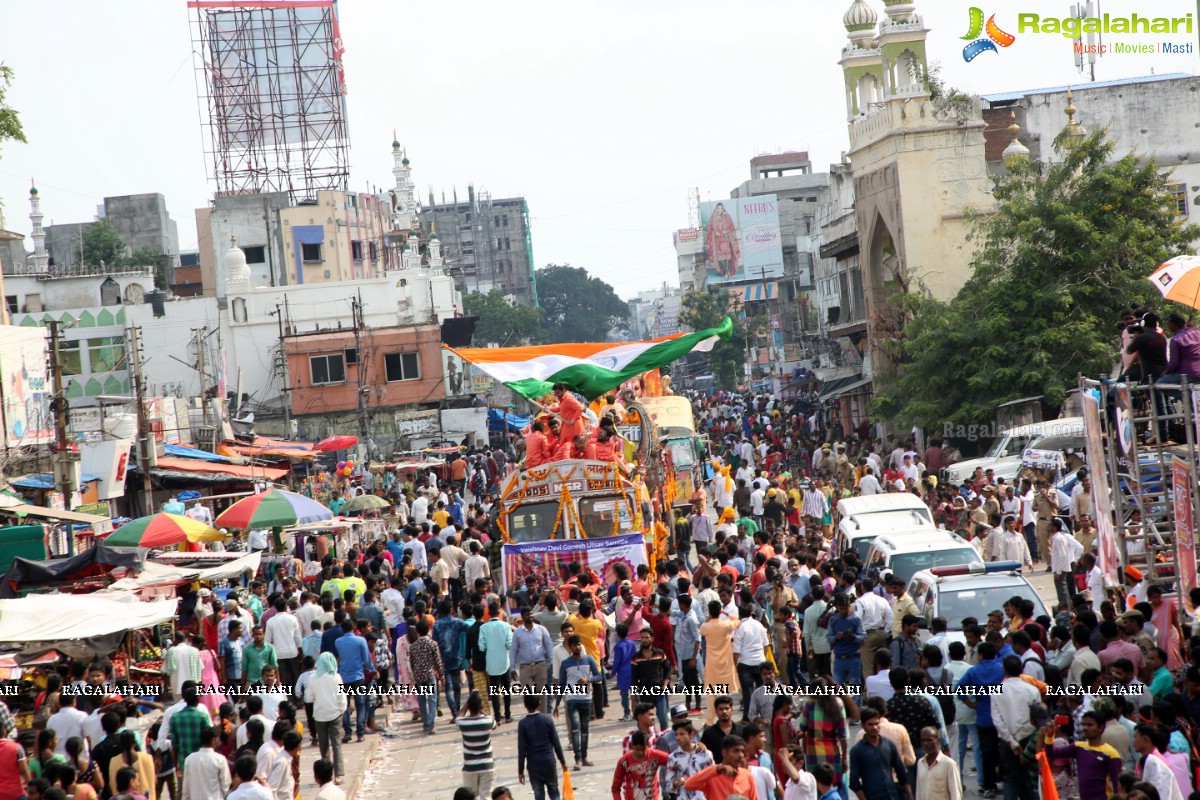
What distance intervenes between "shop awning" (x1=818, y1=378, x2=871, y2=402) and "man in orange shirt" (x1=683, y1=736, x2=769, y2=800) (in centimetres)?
3816

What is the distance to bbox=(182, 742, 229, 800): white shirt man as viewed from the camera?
1102 centimetres

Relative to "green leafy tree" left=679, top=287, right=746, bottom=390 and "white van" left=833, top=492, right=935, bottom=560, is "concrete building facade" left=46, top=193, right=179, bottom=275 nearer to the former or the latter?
"green leafy tree" left=679, top=287, right=746, bottom=390

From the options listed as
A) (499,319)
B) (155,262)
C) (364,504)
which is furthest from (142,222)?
(364,504)

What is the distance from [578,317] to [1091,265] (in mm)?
131573

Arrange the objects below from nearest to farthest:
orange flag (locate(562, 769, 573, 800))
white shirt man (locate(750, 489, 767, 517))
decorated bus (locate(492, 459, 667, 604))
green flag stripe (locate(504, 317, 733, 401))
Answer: orange flag (locate(562, 769, 573, 800)), decorated bus (locate(492, 459, 667, 604)), green flag stripe (locate(504, 317, 733, 401)), white shirt man (locate(750, 489, 767, 517))

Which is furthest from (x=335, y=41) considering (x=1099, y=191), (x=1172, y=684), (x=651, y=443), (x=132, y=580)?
(x=1172, y=684)

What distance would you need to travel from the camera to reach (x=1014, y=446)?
2883cm

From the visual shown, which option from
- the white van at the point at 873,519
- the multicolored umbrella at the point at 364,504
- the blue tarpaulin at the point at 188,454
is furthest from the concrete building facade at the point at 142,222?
the white van at the point at 873,519

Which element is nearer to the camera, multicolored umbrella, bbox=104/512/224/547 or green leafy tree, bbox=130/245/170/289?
multicolored umbrella, bbox=104/512/224/547

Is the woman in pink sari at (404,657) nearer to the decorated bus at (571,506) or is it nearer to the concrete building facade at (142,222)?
the decorated bus at (571,506)

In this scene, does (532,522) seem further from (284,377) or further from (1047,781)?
(284,377)

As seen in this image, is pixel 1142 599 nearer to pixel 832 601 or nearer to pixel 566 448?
pixel 832 601

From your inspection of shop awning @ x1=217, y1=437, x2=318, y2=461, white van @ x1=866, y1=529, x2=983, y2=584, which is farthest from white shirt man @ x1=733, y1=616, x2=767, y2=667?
shop awning @ x1=217, y1=437, x2=318, y2=461

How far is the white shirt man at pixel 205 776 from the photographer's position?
1102 cm
